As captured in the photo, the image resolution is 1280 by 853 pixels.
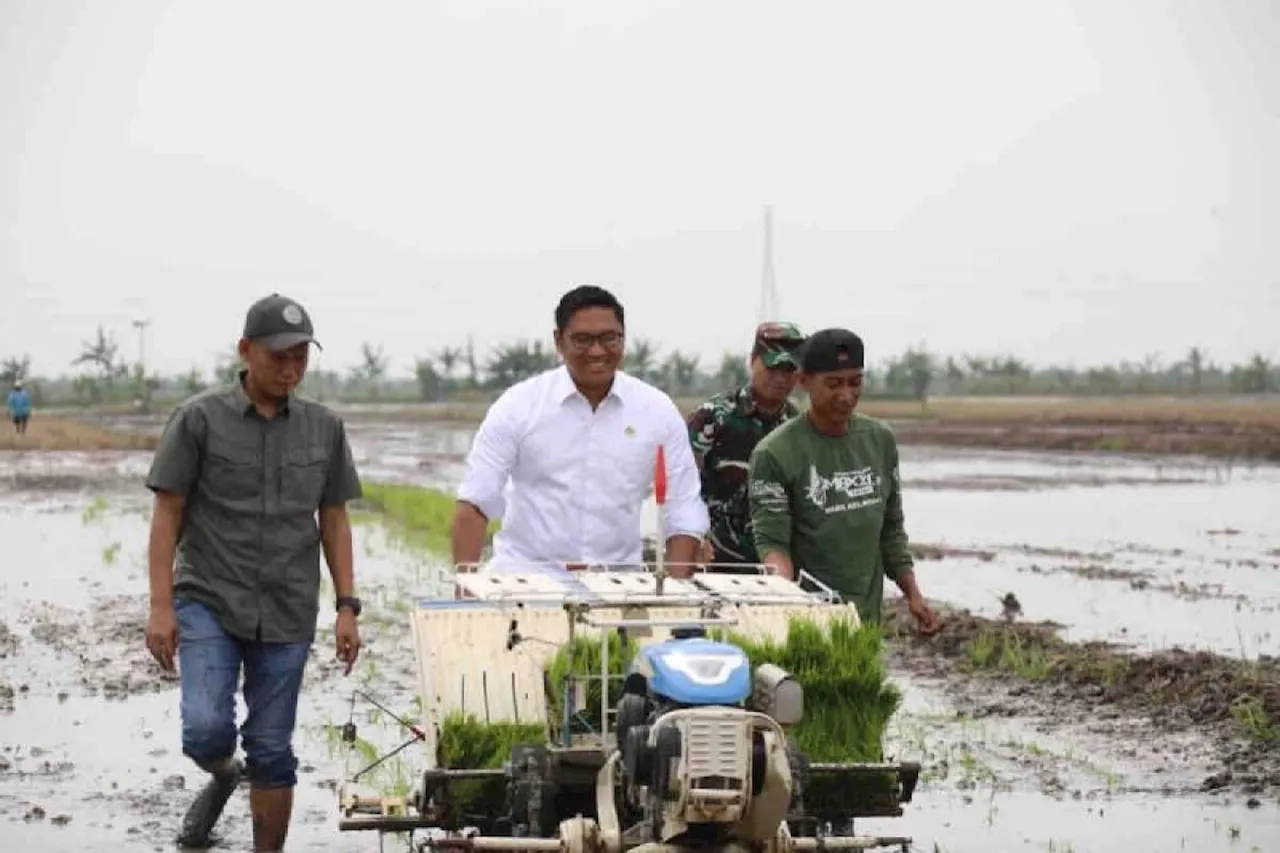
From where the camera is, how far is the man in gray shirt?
619 centimetres

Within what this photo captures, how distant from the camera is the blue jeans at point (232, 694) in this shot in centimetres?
622

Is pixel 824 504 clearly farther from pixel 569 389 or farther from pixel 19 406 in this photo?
pixel 19 406

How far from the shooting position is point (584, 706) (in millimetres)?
5129

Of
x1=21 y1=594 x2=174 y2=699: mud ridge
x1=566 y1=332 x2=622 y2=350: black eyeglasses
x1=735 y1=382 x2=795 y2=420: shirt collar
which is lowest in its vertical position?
x1=21 y1=594 x2=174 y2=699: mud ridge

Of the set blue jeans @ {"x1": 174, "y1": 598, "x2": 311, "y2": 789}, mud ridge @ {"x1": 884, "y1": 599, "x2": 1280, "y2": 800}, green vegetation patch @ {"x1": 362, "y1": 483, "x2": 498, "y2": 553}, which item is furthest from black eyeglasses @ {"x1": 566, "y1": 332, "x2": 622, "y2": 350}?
green vegetation patch @ {"x1": 362, "y1": 483, "x2": 498, "y2": 553}

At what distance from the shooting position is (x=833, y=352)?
6562mm

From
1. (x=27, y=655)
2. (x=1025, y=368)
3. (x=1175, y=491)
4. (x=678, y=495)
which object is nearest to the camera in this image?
(x=678, y=495)

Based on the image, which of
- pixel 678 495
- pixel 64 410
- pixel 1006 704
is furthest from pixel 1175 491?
pixel 64 410

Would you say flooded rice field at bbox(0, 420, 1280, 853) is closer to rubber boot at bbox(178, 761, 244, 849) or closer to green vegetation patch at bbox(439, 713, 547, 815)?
rubber boot at bbox(178, 761, 244, 849)

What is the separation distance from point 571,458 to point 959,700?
4532 mm

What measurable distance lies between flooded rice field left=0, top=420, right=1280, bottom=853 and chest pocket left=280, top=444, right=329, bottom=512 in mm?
1377

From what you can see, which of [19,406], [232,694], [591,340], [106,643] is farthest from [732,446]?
[19,406]

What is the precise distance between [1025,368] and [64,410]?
48.5 meters

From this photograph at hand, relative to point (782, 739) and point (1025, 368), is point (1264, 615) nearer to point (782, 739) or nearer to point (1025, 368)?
point (782, 739)
